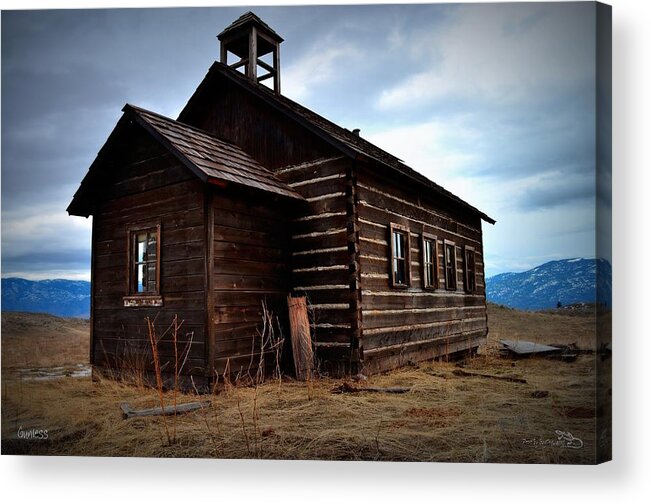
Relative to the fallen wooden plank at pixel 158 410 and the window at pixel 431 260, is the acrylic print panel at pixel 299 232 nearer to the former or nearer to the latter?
the fallen wooden plank at pixel 158 410

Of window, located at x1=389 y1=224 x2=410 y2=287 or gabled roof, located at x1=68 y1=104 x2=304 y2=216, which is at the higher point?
gabled roof, located at x1=68 y1=104 x2=304 y2=216

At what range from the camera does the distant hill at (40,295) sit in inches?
244

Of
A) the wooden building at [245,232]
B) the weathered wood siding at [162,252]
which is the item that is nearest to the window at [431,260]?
the wooden building at [245,232]

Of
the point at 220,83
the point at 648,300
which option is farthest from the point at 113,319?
the point at 648,300

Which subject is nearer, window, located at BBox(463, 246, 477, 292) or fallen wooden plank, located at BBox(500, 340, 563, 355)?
fallen wooden plank, located at BBox(500, 340, 563, 355)

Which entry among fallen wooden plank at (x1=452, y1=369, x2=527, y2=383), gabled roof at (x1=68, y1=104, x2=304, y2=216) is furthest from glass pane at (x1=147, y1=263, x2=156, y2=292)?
fallen wooden plank at (x1=452, y1=369, x2=527, y2=383)

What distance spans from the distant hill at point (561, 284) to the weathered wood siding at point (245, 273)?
375 centimetres

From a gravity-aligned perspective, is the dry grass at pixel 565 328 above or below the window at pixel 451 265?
below

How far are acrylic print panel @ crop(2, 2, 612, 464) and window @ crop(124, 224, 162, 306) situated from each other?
0.04 meters

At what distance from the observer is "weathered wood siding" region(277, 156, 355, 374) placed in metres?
8.39

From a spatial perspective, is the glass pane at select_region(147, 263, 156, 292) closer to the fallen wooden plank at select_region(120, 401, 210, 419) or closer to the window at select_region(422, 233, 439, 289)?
the fallen wooden plank at select_region(120, 401, 210, 419)

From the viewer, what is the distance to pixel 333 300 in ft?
27.9

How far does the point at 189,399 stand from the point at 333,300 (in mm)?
2758

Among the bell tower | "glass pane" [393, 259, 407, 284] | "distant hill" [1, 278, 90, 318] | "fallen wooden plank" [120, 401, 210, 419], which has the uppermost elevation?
the bell tower
